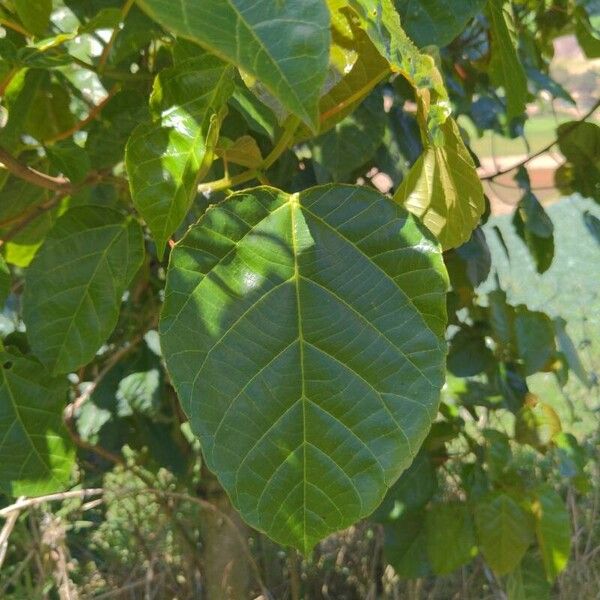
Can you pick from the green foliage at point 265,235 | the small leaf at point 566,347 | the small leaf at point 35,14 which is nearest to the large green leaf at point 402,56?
the green foliage at point 265,235

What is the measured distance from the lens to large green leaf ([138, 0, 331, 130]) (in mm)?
436

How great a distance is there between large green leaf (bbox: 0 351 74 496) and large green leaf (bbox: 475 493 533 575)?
67 centimetres

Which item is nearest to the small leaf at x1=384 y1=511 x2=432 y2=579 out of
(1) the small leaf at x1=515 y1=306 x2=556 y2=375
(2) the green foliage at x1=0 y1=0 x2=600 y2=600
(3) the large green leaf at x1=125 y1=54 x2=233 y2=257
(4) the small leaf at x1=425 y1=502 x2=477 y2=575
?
(4) the small leaf at x1=425 y1=502 x2=477 y2=575

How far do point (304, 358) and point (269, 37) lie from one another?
0.29 meters

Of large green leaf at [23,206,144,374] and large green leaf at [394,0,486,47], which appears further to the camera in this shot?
large green leaf at [23,206,144,374]

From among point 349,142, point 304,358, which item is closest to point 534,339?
point 349,142

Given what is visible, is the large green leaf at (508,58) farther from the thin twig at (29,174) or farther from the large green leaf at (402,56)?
the thin twig at (29,174)

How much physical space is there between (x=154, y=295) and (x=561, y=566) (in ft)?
2.36

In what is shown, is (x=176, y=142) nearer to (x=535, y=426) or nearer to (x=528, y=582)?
(x=535, y=426)

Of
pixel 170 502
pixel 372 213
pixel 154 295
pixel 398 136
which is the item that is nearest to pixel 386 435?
pixel 372 213

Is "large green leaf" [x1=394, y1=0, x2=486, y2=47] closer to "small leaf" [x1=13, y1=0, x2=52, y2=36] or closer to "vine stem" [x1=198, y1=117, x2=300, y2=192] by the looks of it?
"vine stem" [x1=198, y1=117, x2=300, y2=192]

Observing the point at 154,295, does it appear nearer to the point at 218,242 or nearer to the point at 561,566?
the point at 561,566

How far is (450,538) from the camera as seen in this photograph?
150cm

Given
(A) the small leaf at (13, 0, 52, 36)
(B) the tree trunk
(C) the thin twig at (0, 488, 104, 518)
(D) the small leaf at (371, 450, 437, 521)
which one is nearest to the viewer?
(A) the small leaf at (13, 0, 52, 36)
